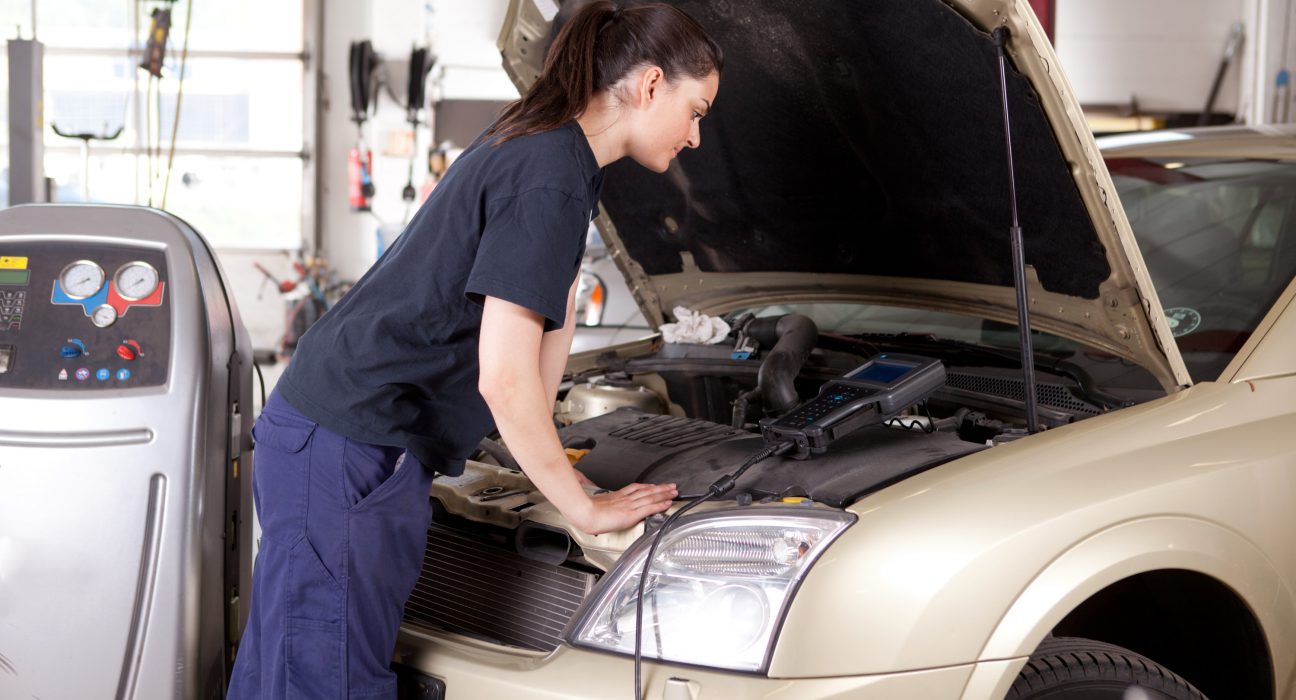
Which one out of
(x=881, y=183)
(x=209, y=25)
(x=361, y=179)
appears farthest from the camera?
(x=209, y=25)

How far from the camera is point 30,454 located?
184 cm

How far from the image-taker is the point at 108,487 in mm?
1842

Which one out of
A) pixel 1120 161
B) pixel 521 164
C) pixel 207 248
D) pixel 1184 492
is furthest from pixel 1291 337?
pixel 207 248

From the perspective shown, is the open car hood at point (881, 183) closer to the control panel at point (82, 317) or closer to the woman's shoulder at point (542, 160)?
the woman's shoulder at point (542, 160)

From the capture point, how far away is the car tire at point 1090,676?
4.91 feet

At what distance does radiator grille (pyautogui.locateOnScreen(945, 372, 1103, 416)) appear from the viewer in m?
1.92

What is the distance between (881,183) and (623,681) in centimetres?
133

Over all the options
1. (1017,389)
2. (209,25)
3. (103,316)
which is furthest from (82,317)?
(209,25)

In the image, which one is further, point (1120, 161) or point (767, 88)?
point (1120, 161)

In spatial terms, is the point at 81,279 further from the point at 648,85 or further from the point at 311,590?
the point at 648,85

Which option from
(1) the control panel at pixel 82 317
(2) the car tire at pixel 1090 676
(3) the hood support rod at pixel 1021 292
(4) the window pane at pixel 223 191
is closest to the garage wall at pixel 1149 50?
(4) the window pane at pixel 223 191

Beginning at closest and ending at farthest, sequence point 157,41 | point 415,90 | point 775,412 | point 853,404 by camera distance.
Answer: point 853,404, point 775,412, point 157,41, point 415,90

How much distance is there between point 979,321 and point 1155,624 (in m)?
0.85

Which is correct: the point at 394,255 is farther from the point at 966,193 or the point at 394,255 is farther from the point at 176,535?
the point at 966,193
